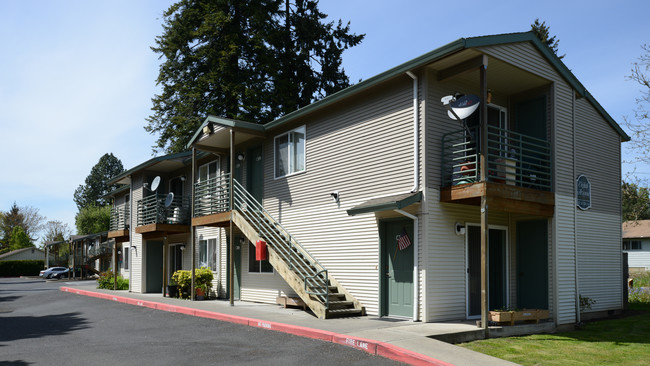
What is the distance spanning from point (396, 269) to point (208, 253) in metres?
10.3

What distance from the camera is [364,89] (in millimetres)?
13102

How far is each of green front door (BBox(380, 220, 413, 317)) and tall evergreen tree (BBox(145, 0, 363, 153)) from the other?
17780 millimetres

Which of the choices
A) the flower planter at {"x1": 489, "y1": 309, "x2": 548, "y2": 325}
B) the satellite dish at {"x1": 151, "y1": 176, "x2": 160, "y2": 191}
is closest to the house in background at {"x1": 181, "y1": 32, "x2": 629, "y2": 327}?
the flower planter at {"x1": 489, "y1": 309, "x2": 548, "y2": 325}

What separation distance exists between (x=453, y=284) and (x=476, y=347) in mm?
2600

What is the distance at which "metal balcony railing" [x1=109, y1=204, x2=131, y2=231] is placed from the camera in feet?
88.9

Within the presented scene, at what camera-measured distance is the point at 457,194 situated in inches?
451

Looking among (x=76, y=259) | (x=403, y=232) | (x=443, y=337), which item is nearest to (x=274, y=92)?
(x=403, y=232)

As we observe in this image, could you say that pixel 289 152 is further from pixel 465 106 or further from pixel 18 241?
pixel 18 241

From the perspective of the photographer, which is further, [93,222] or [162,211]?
[93,222]

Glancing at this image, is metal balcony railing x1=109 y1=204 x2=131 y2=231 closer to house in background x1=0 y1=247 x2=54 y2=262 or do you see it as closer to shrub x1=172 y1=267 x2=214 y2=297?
shrub x1=172 y1=267 x2=214 y2=297

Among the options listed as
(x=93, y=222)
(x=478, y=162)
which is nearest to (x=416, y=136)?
(x=478, y=162)

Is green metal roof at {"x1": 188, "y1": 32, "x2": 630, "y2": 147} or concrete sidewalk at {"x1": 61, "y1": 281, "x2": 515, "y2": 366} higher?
green metal roof at {"x1": 188, "y1": 32, "x2": 630, "y2": 147}

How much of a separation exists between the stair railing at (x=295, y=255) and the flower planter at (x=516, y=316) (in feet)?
12.1

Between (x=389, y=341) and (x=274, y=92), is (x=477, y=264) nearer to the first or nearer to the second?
(x=389, y=341)
